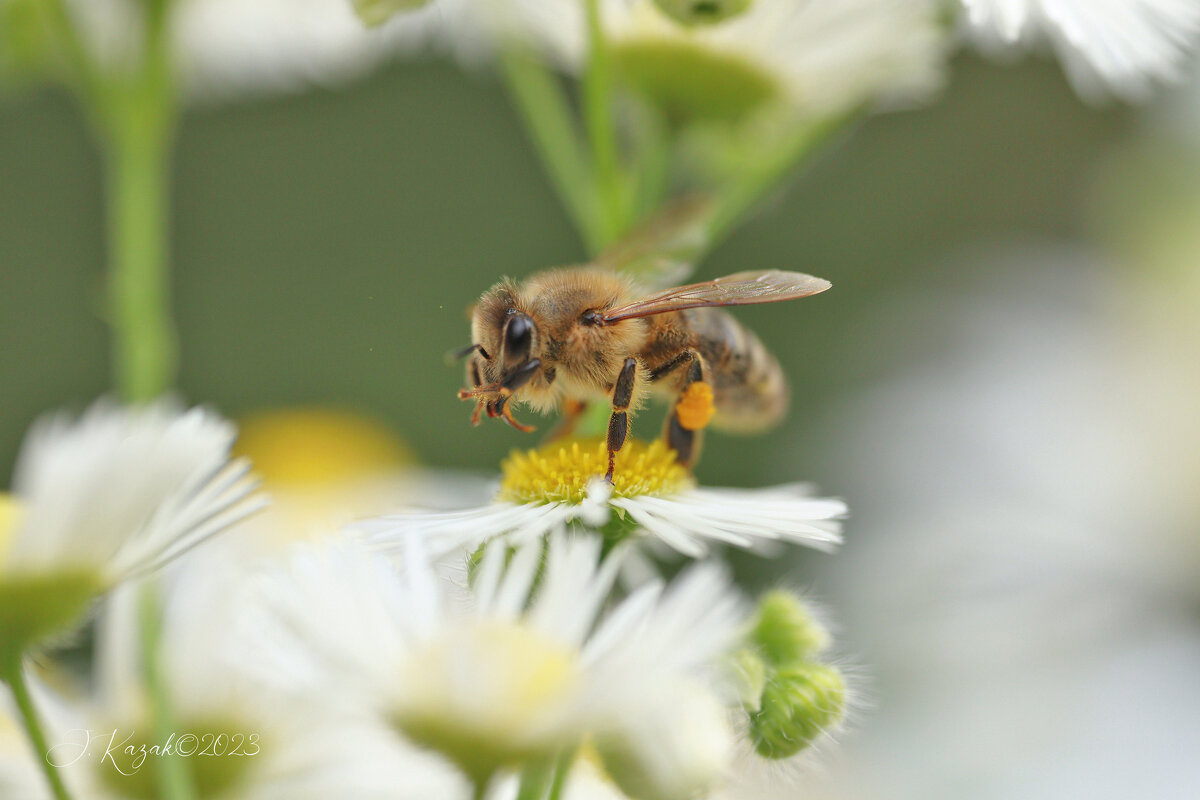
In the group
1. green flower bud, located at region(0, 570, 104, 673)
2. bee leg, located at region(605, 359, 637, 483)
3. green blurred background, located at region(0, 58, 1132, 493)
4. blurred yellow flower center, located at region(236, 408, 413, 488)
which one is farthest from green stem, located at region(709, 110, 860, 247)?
green blurred background, located at region(0, 58, 1132, 493)

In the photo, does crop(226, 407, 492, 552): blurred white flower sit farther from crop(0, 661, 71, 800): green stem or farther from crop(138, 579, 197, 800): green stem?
crop(0, 661, 71, 800): green stem

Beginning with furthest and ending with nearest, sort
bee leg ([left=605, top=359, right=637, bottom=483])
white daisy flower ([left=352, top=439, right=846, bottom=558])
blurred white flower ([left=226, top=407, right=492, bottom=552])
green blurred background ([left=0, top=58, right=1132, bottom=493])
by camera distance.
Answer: green blurred background ([left=0, top=58, right=1132, bottom=493])
blurred white flower ([left=226, top=407, right=492, bottom=552])
bee leg ([left=605, top=359, right=637, bottom=483])
white daisy flower ([left=352, top=439, right=846, bottom=558])

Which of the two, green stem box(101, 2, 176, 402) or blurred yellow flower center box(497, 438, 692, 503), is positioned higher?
green stem box(101, 2, 176, 402)

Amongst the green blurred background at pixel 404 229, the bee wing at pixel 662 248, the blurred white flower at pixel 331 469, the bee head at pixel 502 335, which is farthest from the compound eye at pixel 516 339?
the green blurred background at pixel 404 229

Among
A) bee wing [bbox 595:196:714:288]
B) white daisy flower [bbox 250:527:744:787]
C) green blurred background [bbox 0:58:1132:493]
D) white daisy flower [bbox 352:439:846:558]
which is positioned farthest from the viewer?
green blurred background [bbox 0:58:1132:493]

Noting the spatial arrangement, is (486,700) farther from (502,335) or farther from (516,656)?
(502,335)

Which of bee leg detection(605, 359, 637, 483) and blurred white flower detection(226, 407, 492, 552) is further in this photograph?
blurred white flower detection(226, 407, 492, 552)
